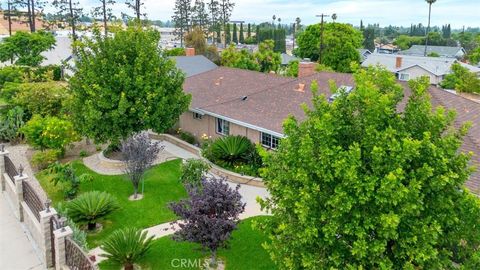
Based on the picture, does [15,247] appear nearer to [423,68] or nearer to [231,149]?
[231,149]

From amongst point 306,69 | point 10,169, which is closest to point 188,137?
point 306,69

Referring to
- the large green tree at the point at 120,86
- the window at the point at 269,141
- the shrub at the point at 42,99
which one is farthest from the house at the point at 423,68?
the shrub at the point at 42,99

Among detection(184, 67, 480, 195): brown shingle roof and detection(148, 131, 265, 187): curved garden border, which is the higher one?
detection(184, 67, 480, 195): brown shingle roof

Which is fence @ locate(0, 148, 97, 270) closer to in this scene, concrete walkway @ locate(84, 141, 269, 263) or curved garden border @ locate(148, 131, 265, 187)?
concrete walkway @ locate(84, 141, 269, 263)

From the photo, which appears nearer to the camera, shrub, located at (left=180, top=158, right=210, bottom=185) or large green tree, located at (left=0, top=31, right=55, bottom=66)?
shrub, located at (left=180, top=158, right=210, bottom=185)

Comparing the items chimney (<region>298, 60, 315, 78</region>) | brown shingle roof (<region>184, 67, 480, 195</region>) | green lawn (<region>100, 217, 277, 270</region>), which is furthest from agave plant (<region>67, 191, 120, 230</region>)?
chimney (<region>298, 60, 315, 78</region>)

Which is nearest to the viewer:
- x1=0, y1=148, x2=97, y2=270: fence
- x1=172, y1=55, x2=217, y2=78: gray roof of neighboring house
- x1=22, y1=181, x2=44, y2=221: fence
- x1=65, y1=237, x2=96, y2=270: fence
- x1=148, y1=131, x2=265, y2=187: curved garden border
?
x1=65, y1=237, x2=96, y2=270: fence
